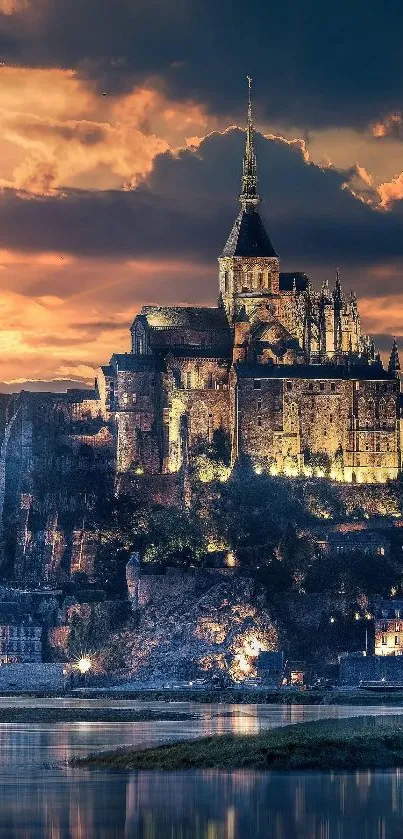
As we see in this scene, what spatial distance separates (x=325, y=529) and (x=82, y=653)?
22.5 meters

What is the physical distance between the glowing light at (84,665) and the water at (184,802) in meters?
54.7

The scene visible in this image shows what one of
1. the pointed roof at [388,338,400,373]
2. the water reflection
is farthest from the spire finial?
the water reflection

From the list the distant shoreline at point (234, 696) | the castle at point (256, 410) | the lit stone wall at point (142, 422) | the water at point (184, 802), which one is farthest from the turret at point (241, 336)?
the water at point (184, 802)

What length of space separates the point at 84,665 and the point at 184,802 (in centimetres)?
7867

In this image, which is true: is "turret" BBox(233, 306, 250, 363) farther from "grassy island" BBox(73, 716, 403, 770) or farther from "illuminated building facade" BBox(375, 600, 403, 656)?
"grassy island" BBox(73, 716, 403, 770)

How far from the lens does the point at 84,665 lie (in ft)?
564

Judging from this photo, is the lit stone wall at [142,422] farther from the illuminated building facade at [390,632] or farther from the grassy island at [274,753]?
the grassy island at [274,753]

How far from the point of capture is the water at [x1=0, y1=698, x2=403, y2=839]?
86375 millimetres

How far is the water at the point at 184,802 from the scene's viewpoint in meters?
86.4

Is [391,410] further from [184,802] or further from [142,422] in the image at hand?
[184,802]

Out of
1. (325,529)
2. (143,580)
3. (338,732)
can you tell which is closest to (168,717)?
(338,732)

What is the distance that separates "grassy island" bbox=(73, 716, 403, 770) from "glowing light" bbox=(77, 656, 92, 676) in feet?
186

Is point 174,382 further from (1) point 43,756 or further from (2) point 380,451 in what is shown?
(1) point 43,756

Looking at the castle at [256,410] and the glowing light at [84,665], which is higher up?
the castle at [256,410]
